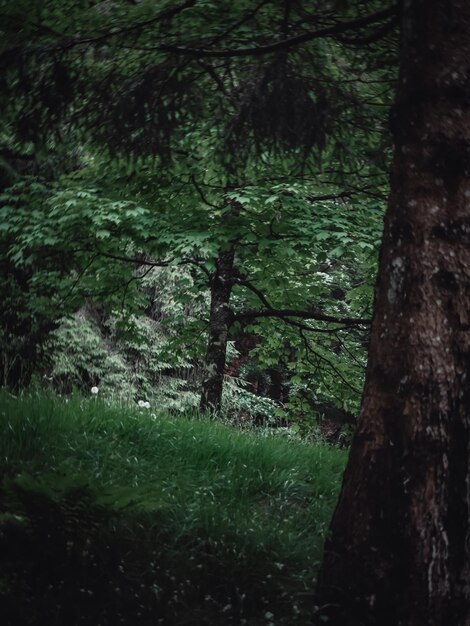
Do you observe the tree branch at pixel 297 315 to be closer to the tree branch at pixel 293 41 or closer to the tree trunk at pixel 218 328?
the tree trunk at pixel 218 328

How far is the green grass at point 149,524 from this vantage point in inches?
112

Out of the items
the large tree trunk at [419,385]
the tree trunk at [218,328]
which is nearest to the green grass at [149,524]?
the large tree trunk at [419,385]

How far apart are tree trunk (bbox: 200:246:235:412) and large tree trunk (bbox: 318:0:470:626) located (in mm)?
5936

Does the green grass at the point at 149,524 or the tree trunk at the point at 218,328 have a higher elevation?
the tree trunk at the point at 218,328

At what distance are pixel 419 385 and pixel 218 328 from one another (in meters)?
6.37

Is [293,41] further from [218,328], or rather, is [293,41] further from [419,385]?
[218,328]

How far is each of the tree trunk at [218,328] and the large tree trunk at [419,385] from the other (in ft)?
19.5

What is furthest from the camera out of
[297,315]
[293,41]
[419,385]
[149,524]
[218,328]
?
[218,328]

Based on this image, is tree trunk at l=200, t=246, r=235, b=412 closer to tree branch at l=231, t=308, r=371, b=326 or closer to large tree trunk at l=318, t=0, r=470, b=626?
tree branch at l=231, t=308, r=371, b=326

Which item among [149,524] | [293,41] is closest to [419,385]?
[149,524]

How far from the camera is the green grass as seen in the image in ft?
9.30

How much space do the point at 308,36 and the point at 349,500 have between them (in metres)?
3.21

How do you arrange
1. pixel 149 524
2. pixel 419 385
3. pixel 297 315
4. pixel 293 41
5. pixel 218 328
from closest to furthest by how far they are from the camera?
pixel 419 385, pixel 149 524, pixel 293 41, pixel 297 315, pixel 218 328

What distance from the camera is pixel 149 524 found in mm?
3576
